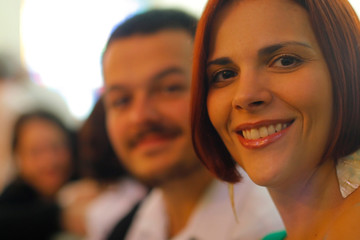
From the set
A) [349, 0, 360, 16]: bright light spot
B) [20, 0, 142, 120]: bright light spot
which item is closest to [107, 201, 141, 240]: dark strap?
[349, 0, 360, 16]: bright light spot

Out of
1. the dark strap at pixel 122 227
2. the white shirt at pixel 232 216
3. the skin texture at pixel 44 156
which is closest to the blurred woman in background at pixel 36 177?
the skin texture at pixel 44 156

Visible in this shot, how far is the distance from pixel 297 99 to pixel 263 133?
5cm

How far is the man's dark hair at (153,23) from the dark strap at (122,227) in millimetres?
410

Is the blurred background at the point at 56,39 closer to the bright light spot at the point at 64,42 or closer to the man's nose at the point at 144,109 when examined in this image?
the bright light spot at the point at 64,42

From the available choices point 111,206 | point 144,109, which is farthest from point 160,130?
point 111,206

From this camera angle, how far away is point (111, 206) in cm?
107

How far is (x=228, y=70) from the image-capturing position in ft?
1.46

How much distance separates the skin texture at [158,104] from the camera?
650mm

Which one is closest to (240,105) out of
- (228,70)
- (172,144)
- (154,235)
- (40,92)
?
(228,70)

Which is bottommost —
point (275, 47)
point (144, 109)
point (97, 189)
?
point (97, 189)

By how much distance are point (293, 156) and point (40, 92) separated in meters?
1.63

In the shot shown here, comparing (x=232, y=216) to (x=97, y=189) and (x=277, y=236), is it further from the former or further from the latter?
(x=97, y=189)

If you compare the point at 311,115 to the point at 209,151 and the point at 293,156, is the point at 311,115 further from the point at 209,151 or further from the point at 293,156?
the point at 209,151

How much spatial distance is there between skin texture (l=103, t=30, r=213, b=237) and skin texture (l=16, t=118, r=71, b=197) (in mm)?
639
